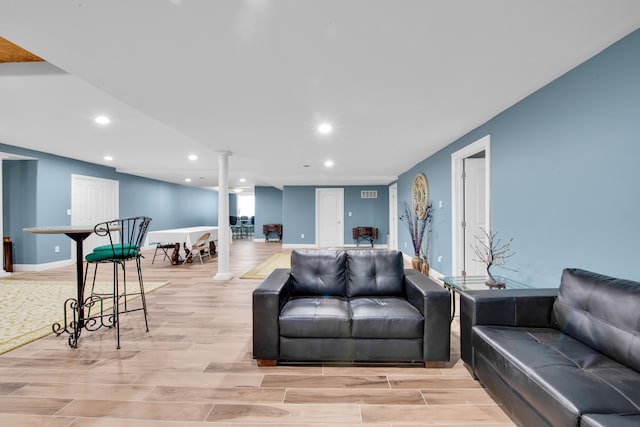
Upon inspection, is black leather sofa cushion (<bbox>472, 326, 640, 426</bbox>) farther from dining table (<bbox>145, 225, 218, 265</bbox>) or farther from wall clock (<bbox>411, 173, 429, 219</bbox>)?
dining table (<bbox>145, 225, 218, 265</bbox>)

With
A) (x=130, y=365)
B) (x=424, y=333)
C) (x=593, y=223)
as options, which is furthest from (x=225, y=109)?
(x=593, y=223)

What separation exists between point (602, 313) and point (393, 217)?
24.0ft

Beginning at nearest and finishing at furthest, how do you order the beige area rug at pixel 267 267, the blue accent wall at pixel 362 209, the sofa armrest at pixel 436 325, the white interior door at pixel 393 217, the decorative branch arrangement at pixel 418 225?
the sofa armrest at pixel 436 325
the beige area rug at pixel 267 267
the decorative branch arrangement at pixel 418 225
the white interior door at pixel 393 217
the blue accent wall at pixel 362 209

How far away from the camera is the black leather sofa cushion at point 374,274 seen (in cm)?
251

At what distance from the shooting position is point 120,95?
102 inches

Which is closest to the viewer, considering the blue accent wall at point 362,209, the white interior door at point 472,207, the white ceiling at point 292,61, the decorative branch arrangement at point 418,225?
the white ceiling at point 292,61

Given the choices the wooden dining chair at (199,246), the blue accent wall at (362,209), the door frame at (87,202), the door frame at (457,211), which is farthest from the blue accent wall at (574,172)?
the door frame at (87,202)

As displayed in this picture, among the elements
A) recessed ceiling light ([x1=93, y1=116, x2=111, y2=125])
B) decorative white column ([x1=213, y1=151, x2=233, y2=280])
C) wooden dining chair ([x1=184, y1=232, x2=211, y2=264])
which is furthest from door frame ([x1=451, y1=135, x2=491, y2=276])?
wooden dining chair ([x1=184, y1=232, x2=211, y2=264])

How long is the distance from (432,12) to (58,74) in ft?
9.93

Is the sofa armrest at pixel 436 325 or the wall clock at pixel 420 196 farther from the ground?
the wall clock at pixel 420 196

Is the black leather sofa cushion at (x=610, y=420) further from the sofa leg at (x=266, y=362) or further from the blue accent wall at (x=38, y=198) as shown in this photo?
the blue accent wall at (x=38, y=198)

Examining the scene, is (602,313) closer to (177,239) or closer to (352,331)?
(352,331)

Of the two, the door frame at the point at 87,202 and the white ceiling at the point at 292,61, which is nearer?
the white ceiling at the point at 292,61

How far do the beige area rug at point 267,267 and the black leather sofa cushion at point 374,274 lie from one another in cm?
282
